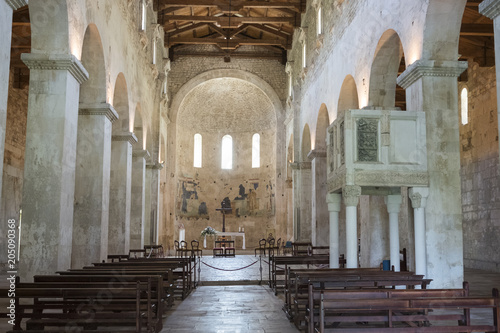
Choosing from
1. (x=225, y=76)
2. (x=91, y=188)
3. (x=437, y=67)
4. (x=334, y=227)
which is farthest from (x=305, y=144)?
(x=437, y=67)

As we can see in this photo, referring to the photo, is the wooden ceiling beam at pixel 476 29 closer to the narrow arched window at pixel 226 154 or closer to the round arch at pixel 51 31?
the round arch at pixel 51 31

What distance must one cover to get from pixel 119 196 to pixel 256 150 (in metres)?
18.1

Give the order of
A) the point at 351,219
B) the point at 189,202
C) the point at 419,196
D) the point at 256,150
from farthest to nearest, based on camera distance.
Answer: the point at 256,150, the point at 189,202, the point at 351,219, the point at 419,196

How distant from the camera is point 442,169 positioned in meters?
9.80

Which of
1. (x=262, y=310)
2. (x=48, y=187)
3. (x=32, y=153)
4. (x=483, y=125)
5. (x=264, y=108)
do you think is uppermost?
(x=264, y=108)

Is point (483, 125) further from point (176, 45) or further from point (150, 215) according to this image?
point (176, 45)

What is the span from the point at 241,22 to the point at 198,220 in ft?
44.3

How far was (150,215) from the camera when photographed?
25656 mm

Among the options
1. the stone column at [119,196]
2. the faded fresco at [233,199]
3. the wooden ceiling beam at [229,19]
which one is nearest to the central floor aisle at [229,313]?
the stone column at [119,196]

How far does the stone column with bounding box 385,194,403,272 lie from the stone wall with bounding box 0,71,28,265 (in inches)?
577

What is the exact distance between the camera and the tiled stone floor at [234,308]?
7910 mm

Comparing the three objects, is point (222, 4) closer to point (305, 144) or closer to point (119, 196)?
point (305, 144)

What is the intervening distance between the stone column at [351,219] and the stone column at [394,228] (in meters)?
0.84

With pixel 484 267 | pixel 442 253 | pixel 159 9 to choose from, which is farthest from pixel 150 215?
pixel 442 253
